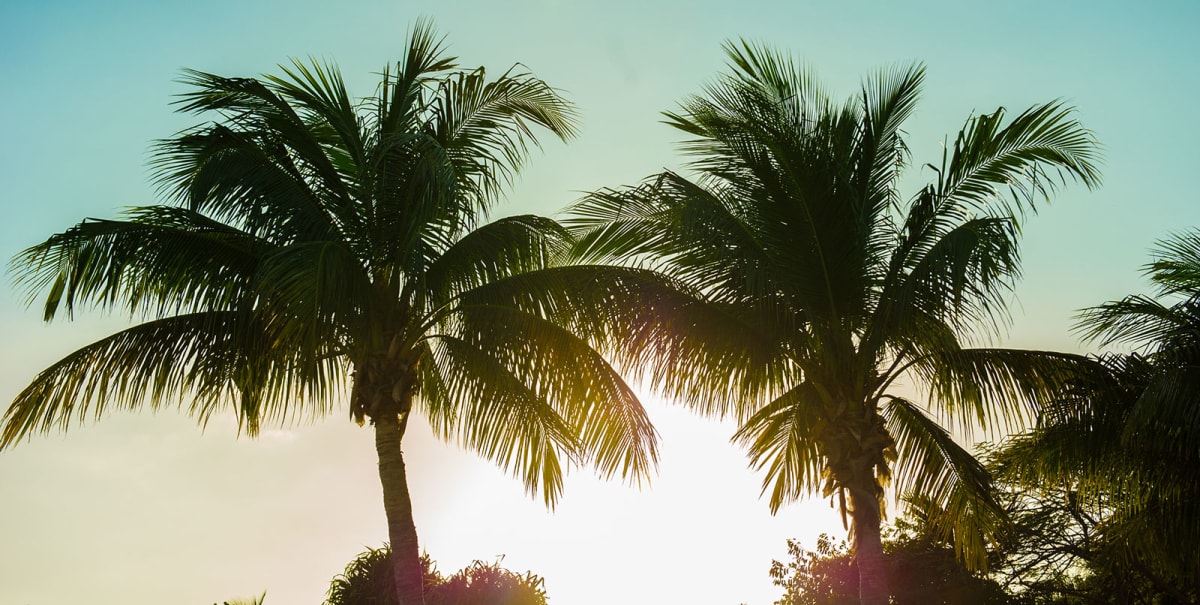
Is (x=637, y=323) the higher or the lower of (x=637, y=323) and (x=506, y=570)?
the higher

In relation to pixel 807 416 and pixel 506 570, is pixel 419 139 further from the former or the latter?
pixel 506 570

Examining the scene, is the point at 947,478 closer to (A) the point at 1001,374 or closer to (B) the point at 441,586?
(A) the point at 1001,374

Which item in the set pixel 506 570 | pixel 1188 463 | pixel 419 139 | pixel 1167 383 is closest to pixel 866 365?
pixel 1167 383

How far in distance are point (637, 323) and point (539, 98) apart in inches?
124

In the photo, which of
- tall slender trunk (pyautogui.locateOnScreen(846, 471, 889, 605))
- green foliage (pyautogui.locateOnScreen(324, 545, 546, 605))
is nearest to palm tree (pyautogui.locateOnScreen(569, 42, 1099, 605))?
tall slender trunk (pyautogui.locateOnScreen(846, 471, 889, 605))

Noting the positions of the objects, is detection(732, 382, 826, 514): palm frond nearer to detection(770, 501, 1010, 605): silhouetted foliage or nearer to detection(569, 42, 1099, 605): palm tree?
detection(569, 42, 1099, 605): palm tree

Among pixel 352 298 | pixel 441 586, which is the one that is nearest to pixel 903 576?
pixel 441 586

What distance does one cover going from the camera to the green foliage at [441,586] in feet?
56.3

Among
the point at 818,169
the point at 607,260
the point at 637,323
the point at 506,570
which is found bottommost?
the point at 506,570

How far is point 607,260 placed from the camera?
11.3 meters

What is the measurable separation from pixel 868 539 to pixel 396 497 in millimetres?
4950

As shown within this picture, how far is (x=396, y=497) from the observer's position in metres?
10.2

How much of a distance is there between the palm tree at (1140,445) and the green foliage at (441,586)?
855 cm

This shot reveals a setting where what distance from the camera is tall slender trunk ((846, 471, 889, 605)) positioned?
10.4m
